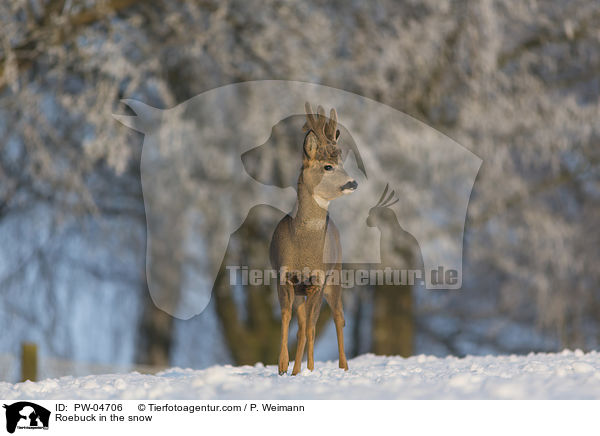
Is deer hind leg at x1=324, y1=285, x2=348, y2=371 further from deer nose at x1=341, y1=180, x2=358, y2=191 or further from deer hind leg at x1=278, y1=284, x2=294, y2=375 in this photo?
deer nose at x1=341, y1=180, x2=358, y2=191

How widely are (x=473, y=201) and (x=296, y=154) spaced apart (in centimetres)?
176

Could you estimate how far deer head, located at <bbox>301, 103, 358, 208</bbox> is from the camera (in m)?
2.36

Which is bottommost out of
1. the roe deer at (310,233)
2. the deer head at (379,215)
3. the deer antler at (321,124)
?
the roe deer at (310,233)

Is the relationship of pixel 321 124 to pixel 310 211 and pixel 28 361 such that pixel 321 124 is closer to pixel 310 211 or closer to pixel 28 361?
pixel 310 211

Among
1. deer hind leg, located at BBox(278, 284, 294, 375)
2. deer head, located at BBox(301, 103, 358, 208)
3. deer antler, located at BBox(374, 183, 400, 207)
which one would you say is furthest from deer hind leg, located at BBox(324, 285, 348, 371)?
deer antler, located at BBox(374, 183, 400, 207)

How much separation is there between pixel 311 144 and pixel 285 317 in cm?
60

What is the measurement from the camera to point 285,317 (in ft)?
7.84

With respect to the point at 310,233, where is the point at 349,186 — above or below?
above

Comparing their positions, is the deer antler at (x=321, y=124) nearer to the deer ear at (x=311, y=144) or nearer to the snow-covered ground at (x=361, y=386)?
the deer ear at (x=311, y=144)

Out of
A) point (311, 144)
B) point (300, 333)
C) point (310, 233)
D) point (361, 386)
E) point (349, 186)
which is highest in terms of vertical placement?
point (311, 144)
